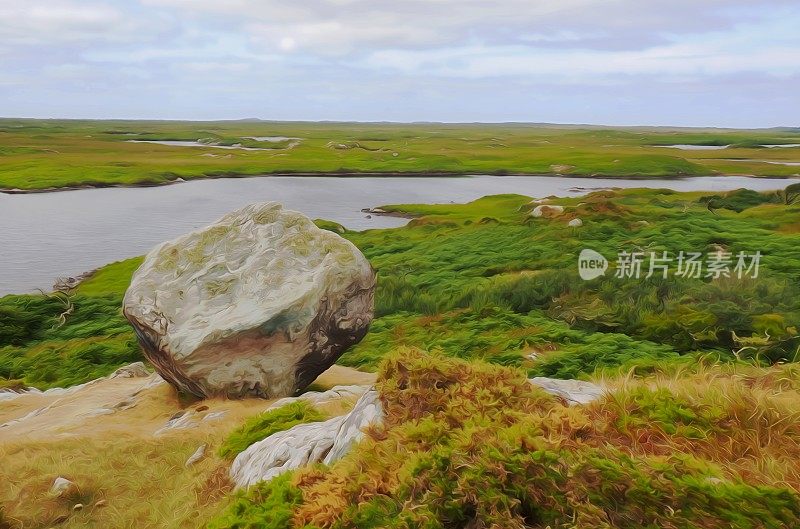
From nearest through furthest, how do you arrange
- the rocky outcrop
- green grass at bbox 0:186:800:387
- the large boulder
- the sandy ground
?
the rocky outcrop → the sandy ground → the large boulder → green grass at bbox 0:186:800:387

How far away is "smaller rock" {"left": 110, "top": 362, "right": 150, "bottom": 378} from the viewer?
13078 millimetres

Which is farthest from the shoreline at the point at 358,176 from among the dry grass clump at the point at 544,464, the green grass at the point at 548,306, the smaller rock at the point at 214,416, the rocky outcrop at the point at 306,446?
the dry grass clump at the point at 544,464

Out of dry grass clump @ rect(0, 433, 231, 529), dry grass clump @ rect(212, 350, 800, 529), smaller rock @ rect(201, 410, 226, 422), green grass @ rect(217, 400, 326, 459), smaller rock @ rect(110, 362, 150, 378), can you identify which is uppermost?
dry grass clump @ rect(212, 350, 800, 529)

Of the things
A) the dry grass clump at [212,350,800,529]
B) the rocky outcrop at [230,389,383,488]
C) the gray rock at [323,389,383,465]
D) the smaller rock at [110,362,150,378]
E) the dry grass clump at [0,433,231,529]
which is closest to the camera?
the dry grass clump at [212,350,800,529]

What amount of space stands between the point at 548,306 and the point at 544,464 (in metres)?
12.8

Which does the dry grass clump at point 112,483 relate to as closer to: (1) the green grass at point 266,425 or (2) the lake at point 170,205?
(1) the green grass at point 266,425

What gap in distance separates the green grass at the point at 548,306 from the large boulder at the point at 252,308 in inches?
→ 98.1

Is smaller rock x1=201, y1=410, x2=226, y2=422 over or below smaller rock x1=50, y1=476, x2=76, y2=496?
below

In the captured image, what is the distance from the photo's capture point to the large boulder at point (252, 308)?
996 centimetres

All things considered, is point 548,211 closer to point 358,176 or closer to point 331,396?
point 331,396

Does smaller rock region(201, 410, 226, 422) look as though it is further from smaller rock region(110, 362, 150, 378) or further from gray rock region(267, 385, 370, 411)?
smaller rock region(110, 362, 150, 378)

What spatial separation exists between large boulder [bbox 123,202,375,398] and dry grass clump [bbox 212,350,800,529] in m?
5.93

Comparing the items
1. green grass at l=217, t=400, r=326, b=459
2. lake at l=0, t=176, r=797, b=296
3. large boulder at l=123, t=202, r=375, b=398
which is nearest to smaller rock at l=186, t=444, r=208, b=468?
green grass at l=217, t=400, r=326, b=459

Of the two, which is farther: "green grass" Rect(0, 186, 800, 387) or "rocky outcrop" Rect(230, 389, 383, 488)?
"green grass" Rect(0, 186, 800, 387)
